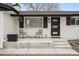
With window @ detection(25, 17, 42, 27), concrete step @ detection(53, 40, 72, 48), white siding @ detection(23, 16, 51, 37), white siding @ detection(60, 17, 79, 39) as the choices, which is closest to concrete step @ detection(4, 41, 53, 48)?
concrete step @ detection(53, 40, 72, 48)

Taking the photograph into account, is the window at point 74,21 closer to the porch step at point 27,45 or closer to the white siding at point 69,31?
the white siding at point 69,31

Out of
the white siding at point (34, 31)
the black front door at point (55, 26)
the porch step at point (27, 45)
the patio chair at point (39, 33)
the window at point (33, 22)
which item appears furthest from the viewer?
the window at point (33, 22)

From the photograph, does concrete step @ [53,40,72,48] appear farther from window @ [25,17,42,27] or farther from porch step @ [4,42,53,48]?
window @ [25,17,42,27]

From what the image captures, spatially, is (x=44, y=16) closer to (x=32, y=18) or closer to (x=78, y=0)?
(x=32, y=18)

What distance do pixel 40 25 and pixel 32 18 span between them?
1.04m

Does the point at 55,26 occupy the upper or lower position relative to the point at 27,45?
upper

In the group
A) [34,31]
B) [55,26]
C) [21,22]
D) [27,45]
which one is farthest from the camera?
[55,26]

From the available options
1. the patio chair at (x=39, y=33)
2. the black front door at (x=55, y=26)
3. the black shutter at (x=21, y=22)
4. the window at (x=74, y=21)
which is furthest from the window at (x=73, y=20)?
the black shutter at (x=21, y=22)

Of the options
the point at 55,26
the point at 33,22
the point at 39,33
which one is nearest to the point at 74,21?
the point at 55,26

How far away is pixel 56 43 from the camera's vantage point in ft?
38.8

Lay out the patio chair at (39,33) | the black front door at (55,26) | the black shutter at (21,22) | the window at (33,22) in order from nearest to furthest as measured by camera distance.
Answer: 1. the patio chair at (39,33)
2. the black shutter at (21,22)
3. the black front door at (55,26)
4. the window at (33,22)

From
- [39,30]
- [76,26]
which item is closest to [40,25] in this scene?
[39,30]

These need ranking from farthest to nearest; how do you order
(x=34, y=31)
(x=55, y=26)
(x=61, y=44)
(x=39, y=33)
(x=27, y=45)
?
(x=55, y=26), (x=34, y=31), (x=39, y=33), (x=61, y=44), (x=27, y=45)

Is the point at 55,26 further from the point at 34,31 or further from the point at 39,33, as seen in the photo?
the point at 34,31
